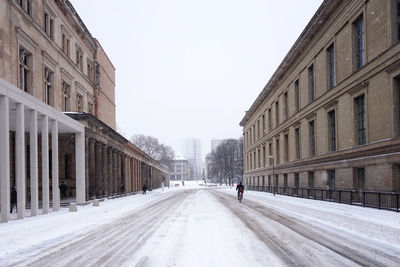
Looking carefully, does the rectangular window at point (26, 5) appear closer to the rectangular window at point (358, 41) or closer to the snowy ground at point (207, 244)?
the snowy ground at point (207, 244)

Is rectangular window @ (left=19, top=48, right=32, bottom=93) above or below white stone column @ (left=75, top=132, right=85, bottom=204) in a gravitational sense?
above

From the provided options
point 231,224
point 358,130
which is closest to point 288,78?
point 358,130

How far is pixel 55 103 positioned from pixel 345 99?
21719mm

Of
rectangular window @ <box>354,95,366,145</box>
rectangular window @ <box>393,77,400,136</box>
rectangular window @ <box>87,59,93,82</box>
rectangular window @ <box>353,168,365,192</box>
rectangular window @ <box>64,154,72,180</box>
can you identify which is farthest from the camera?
rectangular window @ <box>87,59,93,82</box>

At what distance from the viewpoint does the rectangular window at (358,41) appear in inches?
915

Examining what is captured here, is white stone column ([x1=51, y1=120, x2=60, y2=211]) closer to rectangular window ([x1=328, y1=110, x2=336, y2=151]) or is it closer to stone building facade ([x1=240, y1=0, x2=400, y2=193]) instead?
stone building facade ([x1=240, y1=0, x2=400, y2=193])

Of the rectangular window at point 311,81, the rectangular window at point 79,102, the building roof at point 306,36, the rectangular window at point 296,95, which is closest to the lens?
the building roof at point 306,36

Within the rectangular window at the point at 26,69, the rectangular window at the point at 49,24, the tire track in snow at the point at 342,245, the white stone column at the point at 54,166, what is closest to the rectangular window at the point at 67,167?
the rectangular window at the point at 26,69

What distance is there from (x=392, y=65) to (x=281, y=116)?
2658cm

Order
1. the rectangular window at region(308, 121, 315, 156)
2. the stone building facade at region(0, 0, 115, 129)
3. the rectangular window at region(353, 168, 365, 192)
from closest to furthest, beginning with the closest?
1. the stone building facade at region(0, 0, 115, 129)
2. the rectangular window at region(353, 168, 365, 192)
3. the rectangular window at region(308, 121, 315, 156)

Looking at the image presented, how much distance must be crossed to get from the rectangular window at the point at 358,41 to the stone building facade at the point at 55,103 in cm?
1864

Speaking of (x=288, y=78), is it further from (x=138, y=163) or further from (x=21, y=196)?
(x=21, y=196)

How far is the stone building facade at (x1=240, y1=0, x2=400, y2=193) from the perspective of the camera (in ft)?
63.0

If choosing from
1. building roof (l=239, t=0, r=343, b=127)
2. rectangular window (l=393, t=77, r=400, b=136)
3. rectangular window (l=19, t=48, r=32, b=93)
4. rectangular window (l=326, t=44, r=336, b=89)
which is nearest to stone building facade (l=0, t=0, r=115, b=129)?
rectangular window (l=19, t=48, r=32, b=93)
